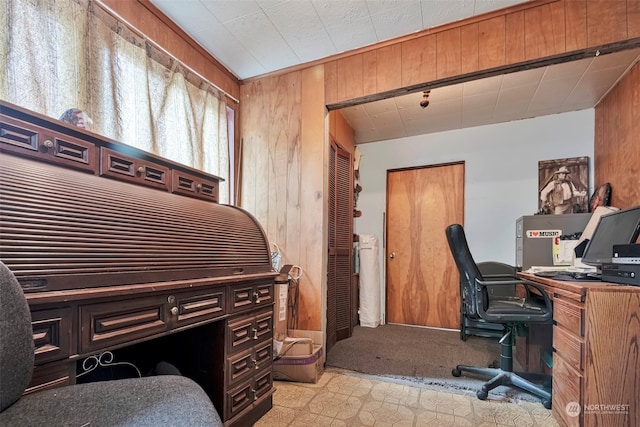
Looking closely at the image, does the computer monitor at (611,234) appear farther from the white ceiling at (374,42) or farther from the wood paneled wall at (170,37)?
the wood paneled wall at (170,37)

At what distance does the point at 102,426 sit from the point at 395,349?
8.62 feet

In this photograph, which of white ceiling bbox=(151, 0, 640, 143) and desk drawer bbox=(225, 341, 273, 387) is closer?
desk drawer bbox=(225, 341, 273, 387)

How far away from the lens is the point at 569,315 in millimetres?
1507

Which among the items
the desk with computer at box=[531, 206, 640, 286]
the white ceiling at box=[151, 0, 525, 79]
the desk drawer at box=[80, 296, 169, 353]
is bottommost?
the desk drawer at box=[80, 296, 169, 353]

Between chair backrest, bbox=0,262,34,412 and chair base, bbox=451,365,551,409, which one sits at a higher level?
chair backrest, bbox=0,262,34,412

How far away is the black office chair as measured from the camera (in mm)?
1821

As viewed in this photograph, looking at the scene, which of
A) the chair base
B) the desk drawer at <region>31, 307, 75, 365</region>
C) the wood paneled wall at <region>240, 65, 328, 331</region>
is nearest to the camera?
the desk drawer at <region>31, 307, 75, 365</region>

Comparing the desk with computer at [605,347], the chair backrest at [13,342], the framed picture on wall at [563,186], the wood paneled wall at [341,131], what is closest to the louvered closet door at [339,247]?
the wood paneled wall at [341,131]

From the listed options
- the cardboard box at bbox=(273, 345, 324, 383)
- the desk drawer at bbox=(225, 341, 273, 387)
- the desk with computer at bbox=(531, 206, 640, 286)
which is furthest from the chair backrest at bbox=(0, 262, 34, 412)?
the desk with computer at bbox=(531, 206, 640, 286)

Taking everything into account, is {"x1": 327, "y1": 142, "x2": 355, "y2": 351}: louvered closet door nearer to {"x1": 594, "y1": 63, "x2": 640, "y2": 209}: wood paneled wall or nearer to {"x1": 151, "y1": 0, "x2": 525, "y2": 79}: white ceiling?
{"x1": 151, "y1": 0, "x2": 525, "y2": 79}: white ceiling

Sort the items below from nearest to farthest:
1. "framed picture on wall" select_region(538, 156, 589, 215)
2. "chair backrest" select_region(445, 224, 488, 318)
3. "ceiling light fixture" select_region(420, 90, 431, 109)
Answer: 1. "chair backrest" select_region(445, 224, 488, 318)
2. "ceiling light fixture" select_region(420, 90, 431, 109)
3. "framed picture on wall" select_region(538, 156, 589, 215)

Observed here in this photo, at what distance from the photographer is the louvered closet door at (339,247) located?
2904mm

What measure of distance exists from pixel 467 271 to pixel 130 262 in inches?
77.5

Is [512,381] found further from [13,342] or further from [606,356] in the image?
[13,342]
